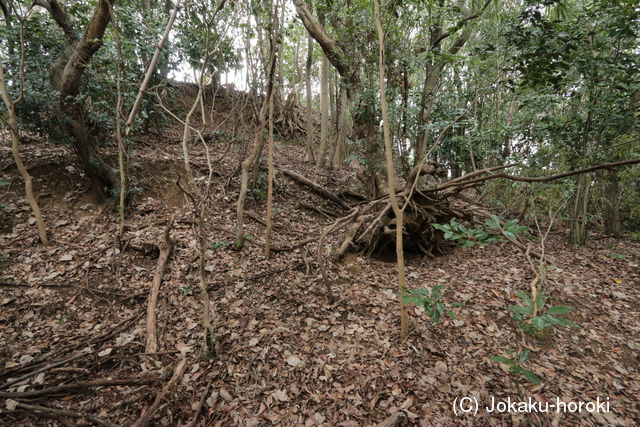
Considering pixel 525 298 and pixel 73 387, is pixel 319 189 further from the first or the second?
pixel 525 298

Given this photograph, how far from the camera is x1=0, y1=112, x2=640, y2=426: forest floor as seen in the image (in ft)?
9.11

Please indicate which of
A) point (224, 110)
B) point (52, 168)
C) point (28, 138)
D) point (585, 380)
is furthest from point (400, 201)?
point (224, 110)

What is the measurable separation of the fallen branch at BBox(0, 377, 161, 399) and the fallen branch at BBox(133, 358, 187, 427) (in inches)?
8.8

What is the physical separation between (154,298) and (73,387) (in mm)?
1288

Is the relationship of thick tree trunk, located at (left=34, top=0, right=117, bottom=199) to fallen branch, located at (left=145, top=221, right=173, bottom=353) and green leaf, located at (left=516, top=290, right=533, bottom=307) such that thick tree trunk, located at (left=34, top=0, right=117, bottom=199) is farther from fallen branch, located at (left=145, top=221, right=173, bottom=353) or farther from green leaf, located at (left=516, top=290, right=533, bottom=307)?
green leaf, located at (left=516, top=290, right=533, bottom=307)

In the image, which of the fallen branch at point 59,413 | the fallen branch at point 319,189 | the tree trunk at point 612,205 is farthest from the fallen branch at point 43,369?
the tree trunk at point 612,205

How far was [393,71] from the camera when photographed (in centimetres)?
617

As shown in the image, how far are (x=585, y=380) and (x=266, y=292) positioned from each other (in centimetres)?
385

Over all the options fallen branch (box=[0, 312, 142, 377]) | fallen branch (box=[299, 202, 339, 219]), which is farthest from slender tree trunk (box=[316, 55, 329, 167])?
fallen branch (box=[0, 312, 142, 377])

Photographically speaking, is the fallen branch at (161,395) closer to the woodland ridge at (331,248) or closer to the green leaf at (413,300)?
the woodland ridge at (331,248)

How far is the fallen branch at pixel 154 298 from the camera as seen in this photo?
136 inches

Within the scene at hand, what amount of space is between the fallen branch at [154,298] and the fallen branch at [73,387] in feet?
1.54

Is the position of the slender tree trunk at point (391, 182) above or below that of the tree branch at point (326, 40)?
below

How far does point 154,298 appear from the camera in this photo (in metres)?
4.01
